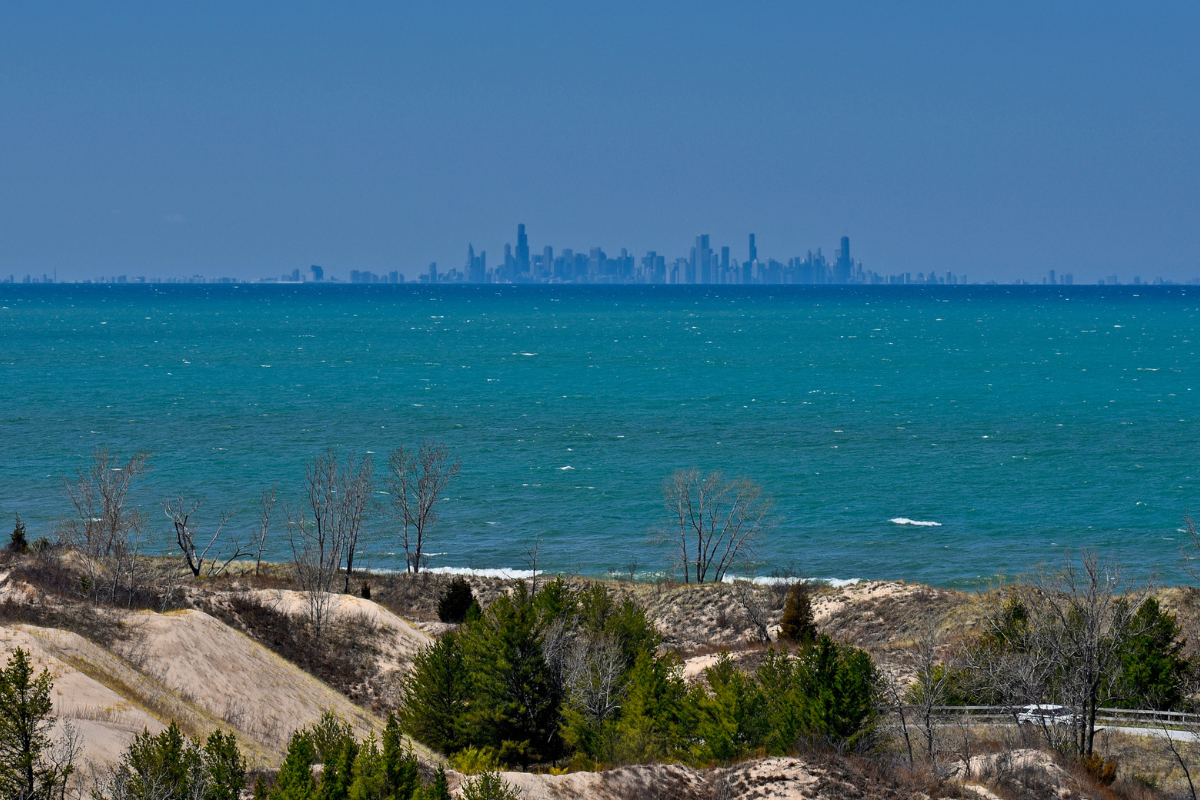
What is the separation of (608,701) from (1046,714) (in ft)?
41.1

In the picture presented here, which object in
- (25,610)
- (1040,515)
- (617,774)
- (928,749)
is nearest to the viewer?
(617,774)

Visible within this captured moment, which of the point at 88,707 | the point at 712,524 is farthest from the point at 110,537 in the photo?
the point at 712,524

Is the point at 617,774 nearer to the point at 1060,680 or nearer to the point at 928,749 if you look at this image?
the point at 928,749

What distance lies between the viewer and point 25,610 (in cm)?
3112

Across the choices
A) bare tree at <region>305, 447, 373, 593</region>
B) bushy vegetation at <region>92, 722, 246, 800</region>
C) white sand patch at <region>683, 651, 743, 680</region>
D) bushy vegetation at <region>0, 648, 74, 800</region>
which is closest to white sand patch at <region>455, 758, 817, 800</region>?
bushy vegetation at <region>92, 722, 246, 800</region>

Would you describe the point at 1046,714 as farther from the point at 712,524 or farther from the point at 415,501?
the point at 415,501

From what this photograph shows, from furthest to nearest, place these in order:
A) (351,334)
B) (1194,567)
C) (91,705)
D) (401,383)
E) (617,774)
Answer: (351,334) → (401,383) → (1194,567) → (91,705) → (617,774)

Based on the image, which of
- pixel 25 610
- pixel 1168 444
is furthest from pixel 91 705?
pixel 1168 444

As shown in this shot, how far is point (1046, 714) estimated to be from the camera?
3094 centimetres

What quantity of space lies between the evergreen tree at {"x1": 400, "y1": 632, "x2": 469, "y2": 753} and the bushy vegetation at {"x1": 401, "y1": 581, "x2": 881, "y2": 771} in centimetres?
3

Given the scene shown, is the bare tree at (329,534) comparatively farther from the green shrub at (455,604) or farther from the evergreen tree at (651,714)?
the evergreen tree at (651,714)

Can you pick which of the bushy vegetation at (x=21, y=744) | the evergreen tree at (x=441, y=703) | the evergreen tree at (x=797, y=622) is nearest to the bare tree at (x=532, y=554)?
the evergreen tree at (x=797, y=622)

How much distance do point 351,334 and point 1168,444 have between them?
139 m

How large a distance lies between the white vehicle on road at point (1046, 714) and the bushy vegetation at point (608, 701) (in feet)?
14.6
